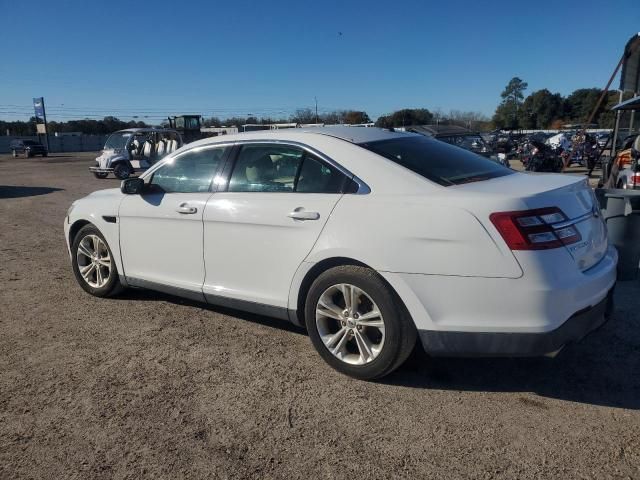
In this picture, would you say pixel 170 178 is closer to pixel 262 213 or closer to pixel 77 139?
pixel 262 213

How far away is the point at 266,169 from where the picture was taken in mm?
3898

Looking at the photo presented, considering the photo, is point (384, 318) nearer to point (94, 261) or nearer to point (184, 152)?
point (184, 152)

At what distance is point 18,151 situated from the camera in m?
52.7

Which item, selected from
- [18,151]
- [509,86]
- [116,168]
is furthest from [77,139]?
[509,86]

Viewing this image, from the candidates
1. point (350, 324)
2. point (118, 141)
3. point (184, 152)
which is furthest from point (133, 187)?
point (118, 141)

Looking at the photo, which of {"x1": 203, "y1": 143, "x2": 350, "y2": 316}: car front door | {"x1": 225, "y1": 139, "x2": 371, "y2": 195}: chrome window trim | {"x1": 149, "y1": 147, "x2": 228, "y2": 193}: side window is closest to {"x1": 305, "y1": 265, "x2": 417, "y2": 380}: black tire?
{"x1": 203, "y1": 143, "x2": 350, "y2": 316}: car front door

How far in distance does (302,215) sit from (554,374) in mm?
1955

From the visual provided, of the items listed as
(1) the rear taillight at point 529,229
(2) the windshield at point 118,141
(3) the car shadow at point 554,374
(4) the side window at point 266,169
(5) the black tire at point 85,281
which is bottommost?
(3) the car shadow at point 554,374

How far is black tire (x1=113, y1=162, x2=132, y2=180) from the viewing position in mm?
20388

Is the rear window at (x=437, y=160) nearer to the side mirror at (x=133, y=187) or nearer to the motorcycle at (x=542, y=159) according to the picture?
the side mirror at (x=133, y=187)

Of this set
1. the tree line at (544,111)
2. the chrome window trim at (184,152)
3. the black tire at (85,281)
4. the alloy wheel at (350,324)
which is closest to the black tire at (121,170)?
the black tire at (85,281)

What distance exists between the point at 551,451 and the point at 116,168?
66.8 ft

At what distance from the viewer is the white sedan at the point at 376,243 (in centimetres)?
278

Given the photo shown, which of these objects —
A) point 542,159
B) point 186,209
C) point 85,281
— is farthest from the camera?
point 542,159
